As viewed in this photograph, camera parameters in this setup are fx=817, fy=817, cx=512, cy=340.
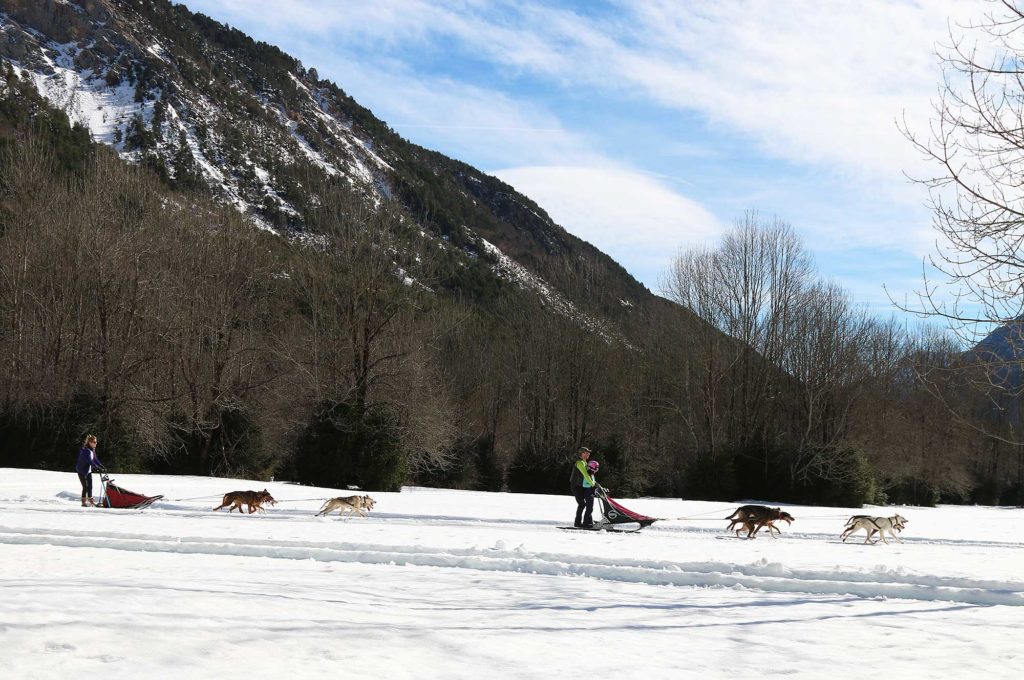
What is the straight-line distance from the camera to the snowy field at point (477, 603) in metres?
5.68

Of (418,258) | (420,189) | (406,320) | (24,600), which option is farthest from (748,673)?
(420,189)

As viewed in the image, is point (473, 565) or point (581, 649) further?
point (473, 565)

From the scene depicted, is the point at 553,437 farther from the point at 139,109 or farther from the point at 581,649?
the point at 139,109

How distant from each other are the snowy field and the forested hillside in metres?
7.61

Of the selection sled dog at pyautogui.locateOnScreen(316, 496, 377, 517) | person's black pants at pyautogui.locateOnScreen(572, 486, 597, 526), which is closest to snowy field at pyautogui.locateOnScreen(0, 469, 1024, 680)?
person's black pants at pyautogui.locateOnScreen(572, 486, 597, 526)

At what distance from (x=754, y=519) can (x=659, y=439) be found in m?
34.1

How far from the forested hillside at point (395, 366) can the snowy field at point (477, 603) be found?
25.0 feet

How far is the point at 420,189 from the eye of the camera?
16538cm

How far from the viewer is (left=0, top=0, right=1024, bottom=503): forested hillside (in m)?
31.9

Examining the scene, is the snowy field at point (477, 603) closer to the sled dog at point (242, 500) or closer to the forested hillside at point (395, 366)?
the sled dog at point (242, 500)

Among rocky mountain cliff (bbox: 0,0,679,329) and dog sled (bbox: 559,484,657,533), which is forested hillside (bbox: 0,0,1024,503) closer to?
dog sled (bbox: 559,484,657,533)

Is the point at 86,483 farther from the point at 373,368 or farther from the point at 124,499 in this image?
the point at 373,368

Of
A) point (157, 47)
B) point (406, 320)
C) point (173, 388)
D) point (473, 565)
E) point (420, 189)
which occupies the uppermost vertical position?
point (157, 47)

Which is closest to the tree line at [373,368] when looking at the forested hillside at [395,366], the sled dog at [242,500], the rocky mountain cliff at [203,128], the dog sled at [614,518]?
the forested hillside at [395,366]
